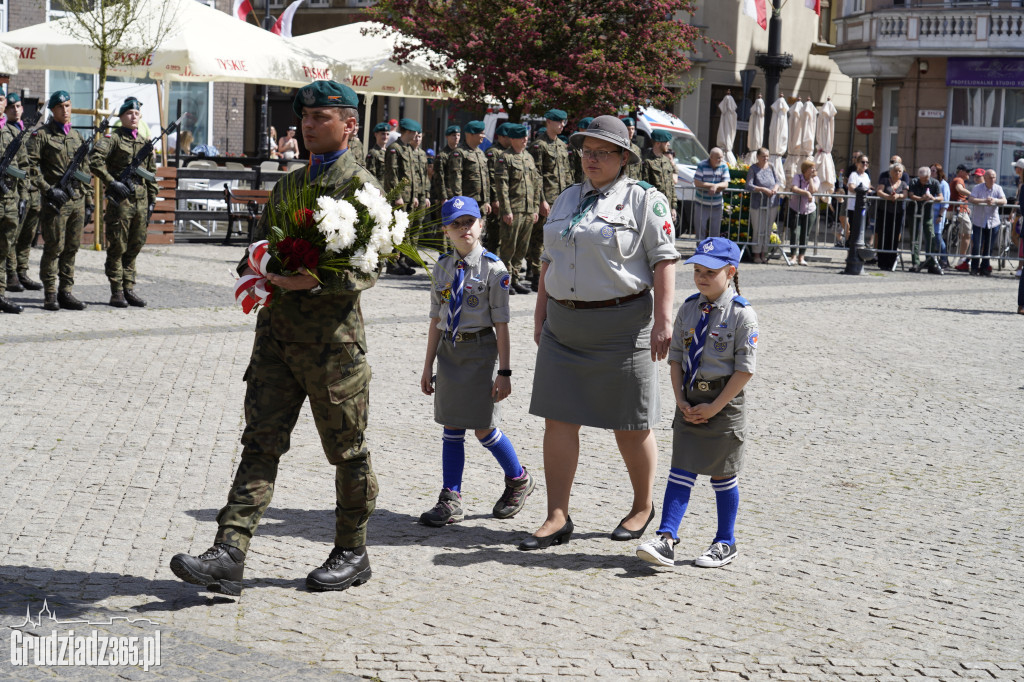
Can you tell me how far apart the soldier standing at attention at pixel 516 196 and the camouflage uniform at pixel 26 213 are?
4947mm

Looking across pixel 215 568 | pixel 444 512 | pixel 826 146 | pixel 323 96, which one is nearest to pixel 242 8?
pixel 826 146

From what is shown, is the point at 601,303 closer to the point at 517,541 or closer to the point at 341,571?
the point at 517,541

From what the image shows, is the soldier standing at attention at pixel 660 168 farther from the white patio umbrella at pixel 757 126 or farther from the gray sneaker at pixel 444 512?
the gray sneaker at pixel 444 512

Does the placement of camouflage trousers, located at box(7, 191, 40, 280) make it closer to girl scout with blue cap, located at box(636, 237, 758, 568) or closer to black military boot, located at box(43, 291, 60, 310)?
black military boot, located at box(43, 291, 60, 310)

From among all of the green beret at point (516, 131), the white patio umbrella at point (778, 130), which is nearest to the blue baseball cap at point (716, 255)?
the green beret at point (516, 131)

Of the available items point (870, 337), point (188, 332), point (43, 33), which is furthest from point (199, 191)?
point (870, 337)

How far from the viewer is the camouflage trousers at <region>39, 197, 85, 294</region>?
12727 millimetres

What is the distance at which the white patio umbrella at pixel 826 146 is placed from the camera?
25969 mm

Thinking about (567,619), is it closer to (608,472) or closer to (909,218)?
(608,472)

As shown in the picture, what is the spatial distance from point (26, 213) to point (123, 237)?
1.00 m

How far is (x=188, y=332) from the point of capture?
1169cm

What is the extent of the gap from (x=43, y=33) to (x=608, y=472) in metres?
16.0

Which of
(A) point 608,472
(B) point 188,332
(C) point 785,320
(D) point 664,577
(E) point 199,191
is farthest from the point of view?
(E) point 199,191

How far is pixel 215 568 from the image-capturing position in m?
4.80
